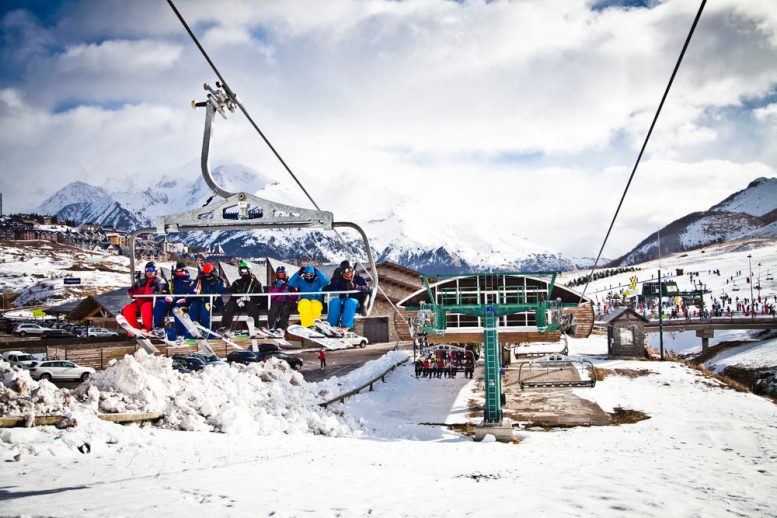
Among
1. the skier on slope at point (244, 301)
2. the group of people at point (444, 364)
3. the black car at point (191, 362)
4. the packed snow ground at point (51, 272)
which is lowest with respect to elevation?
the group of people at point (444, 364)

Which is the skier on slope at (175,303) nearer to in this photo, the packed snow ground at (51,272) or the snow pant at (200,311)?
the snow pant at (200,311)

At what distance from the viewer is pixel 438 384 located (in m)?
34.3

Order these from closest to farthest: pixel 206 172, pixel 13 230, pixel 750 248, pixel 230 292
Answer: pixel 206 172, pixel 230 292, pixel 750 248, pixel 13 230

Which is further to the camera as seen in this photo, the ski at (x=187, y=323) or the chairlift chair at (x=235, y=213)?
the ski at (x=187, y=323)

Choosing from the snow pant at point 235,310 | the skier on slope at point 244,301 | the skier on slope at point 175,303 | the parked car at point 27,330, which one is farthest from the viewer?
the parked car at point 27,330

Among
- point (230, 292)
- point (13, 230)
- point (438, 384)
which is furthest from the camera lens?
point (13, 230)

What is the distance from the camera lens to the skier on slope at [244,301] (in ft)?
39.2

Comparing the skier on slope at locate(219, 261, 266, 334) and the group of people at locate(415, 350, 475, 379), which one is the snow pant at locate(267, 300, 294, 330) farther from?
the group of people at locate(415, 350, 475, 379)

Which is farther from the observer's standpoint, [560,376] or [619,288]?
[619,288]

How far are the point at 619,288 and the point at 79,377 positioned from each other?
103 m

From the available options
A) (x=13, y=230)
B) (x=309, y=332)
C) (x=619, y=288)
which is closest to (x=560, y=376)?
(x=309, y=332)

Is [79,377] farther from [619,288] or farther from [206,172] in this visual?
[619,288]

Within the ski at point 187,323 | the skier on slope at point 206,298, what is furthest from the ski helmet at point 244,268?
the ski at point 187,323

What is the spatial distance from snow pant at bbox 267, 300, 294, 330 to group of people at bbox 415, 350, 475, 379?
2178 cm
